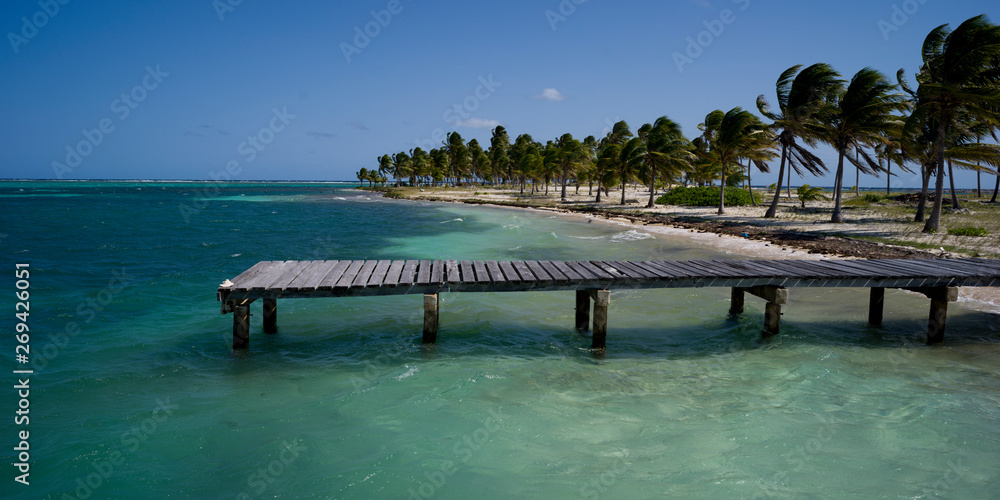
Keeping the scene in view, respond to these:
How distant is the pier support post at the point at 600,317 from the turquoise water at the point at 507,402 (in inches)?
12.5

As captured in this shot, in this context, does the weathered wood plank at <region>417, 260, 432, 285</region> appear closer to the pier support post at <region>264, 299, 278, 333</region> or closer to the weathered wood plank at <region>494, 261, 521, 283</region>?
the weathered wood plank at <region>494, 261, 521, 283</region>

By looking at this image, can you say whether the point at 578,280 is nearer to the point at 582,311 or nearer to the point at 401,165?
the point at 582,311

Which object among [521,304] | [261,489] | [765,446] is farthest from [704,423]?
[521,304]

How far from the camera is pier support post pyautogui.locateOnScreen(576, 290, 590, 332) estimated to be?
1075cm

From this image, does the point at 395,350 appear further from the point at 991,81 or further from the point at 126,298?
the point at 991,81

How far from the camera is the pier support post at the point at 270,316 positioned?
34.5 feet

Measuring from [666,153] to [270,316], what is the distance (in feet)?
135

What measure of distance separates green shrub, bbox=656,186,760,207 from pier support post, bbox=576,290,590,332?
36.7 m

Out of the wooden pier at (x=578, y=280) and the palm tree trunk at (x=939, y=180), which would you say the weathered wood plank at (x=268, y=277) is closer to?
the wooden pier at (x=578, y=280)

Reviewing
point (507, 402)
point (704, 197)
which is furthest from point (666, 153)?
point (507, 402)

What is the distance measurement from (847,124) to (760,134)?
8097 mm

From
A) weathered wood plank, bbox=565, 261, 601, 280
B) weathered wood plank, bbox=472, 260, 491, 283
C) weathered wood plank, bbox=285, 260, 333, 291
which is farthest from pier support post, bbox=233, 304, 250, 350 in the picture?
weathered wood plank, bbox=565, 261, 601, 280

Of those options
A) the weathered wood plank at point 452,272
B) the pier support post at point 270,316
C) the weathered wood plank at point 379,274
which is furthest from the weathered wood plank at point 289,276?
the weathered wood plank at point 452,272

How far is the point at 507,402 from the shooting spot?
7438mm
